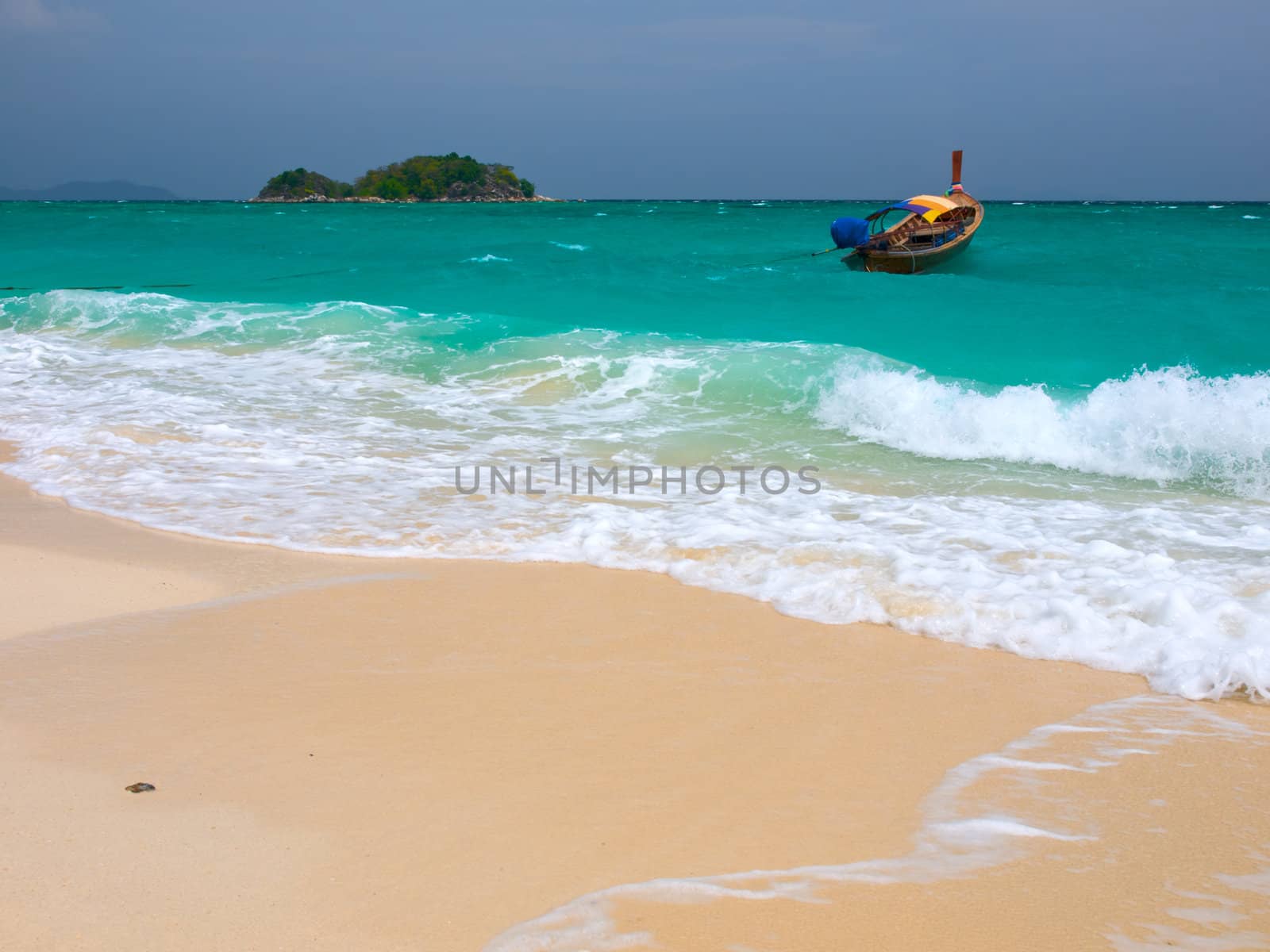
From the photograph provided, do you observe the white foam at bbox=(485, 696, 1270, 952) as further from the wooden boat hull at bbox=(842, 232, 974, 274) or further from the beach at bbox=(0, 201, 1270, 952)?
the wooden boat hull at bbox=(842, 232, 974, 274)

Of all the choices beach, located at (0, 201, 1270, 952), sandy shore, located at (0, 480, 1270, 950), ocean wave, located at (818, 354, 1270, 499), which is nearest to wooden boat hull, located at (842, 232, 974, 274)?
beach, located at (0, 201, 1270, 952)

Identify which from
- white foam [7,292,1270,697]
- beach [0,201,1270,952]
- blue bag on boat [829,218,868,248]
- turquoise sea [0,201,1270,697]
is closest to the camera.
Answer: beach [0,201,1270,952]

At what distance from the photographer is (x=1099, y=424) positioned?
8.89m

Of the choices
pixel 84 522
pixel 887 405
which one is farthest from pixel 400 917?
pixel 887 405

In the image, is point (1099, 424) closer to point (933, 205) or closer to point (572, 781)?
point (572, 781)

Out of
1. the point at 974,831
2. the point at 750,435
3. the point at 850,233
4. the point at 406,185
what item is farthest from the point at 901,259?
the point at 406,185

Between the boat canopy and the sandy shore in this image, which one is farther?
the boat canopy

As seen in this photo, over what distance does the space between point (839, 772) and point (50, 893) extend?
2265 millimetres

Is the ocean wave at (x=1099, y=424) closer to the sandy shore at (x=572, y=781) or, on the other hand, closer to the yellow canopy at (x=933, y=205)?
the sandy shore at (x=572, y=781)

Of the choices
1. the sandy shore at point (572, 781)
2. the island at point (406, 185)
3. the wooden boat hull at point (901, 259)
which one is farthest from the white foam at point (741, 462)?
the island at point (406, 185)

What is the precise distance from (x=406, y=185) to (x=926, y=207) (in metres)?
122

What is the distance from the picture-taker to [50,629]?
174 inches

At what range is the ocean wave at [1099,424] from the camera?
8055 millimetres

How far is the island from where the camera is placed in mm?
137125
